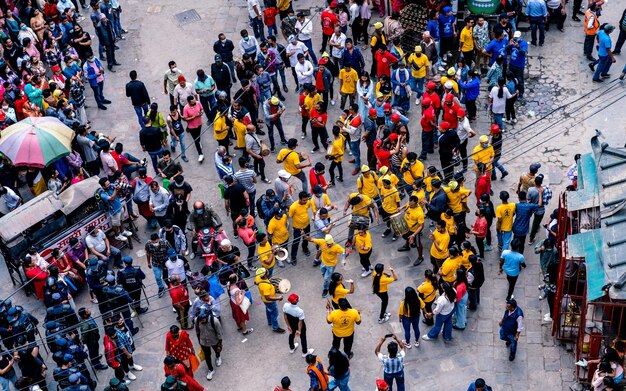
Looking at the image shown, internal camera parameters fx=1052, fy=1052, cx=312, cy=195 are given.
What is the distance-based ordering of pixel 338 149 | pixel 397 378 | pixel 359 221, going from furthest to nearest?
pixel 338 149
pixel 359 221
pixel 397 378

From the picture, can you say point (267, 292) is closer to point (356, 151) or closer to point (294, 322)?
point (294, 322)

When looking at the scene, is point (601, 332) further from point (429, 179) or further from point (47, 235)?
point (47, 235)

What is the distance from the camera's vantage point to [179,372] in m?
17.5

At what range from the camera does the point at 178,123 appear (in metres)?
23.2

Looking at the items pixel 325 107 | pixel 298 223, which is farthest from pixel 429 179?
pixel 325 107

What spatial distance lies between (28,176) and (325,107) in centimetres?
675

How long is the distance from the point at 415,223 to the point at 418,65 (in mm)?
5149

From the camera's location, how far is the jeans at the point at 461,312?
1870 centimetres

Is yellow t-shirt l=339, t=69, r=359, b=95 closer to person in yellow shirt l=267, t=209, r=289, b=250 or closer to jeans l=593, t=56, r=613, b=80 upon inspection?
person in yellow shirt l=267, t=209, r=289, b=250

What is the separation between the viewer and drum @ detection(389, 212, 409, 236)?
2061 centimetres

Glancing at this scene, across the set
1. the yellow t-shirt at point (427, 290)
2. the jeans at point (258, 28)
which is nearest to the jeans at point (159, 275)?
the yellow t-shirt at point (427, 290)

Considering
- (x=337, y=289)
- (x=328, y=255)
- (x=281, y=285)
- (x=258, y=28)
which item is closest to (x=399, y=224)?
(x=328, y=255)

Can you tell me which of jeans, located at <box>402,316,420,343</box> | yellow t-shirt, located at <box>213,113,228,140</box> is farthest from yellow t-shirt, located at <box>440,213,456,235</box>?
yellow t-shirt, located at <box>213,113,228,140</box>

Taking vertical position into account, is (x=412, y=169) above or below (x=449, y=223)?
above
